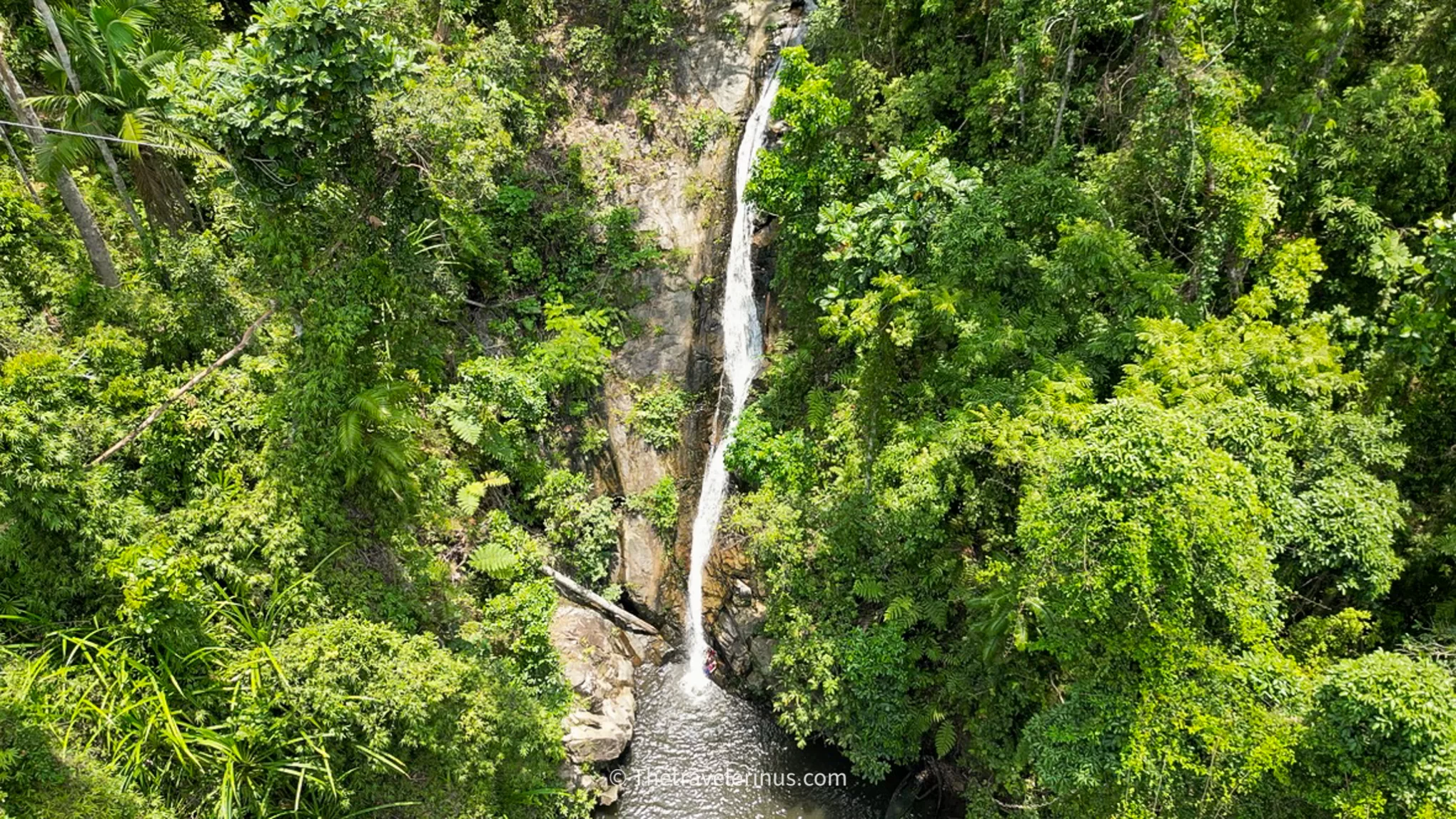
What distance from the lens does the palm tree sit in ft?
31.4

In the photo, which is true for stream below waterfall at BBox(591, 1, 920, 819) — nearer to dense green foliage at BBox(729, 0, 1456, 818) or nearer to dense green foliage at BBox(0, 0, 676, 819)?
dense green foliage at BBox(729, 0, 1456, 818)

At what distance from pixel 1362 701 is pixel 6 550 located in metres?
12.5

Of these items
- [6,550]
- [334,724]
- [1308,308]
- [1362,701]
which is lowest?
[334,724]

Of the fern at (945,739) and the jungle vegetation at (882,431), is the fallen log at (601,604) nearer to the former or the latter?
the jungle vegetation at (882,431)

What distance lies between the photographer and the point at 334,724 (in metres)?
7.88

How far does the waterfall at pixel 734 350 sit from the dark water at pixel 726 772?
85cm

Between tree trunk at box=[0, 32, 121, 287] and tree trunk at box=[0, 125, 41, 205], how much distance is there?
761 millimetres

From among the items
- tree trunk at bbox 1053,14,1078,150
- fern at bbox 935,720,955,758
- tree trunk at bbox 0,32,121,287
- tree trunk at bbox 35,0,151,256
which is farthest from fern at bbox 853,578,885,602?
tree trunk at bbox 35,0,151,256

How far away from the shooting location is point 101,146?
37.0ft

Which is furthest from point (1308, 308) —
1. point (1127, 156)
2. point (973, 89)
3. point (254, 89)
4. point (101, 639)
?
point (101, 639)

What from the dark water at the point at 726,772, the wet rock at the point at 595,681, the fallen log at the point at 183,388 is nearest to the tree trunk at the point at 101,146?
the fallen log at the point at 183,388

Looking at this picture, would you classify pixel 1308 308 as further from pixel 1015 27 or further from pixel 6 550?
pixel 6 550

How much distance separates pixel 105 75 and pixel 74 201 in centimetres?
180

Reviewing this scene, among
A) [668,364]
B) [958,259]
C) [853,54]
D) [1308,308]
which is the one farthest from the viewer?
[668,364]
